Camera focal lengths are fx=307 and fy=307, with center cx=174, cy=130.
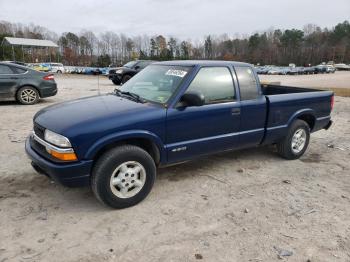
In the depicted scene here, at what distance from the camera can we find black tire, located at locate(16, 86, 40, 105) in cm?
1029

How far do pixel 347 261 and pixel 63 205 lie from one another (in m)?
3.09

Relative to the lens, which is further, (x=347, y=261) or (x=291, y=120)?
(x=291, y=120)

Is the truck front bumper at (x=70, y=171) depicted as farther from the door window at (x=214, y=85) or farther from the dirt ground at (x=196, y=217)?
the door window at (x=214, y=85)

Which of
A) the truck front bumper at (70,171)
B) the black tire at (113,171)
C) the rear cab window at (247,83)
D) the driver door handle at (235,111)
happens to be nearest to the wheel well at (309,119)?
the rear cab window at (247,83)

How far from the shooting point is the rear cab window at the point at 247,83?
4.63 meters

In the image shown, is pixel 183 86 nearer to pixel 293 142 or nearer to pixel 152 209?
pixel 152 209

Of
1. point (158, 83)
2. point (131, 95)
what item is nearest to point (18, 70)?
point (131, 95)

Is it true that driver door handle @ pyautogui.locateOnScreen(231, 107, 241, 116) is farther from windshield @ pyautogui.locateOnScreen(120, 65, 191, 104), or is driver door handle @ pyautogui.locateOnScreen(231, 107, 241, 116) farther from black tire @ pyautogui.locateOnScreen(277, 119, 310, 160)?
black tire @ pyautogui.locateOnScreen(277, 119, 310, 160)

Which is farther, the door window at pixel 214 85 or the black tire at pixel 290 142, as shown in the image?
the black tire at pixel 290 142

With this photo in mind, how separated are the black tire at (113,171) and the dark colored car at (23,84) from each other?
8.20 meters

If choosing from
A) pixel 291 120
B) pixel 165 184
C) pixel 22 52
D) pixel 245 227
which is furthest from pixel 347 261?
pixel 22 52

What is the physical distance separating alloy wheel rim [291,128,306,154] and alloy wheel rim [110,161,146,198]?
302cm

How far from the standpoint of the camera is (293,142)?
5410 millimetres

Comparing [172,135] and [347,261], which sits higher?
[172,135]
